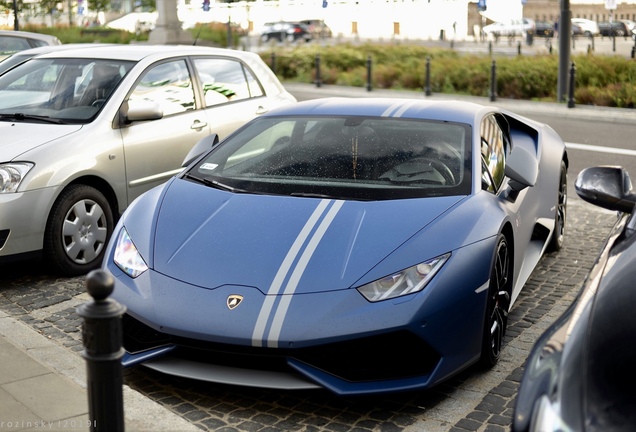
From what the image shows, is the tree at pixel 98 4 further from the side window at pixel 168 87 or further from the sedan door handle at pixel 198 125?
the sedan door handle at pixel 198 125

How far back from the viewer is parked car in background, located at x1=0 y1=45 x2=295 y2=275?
21.0ft

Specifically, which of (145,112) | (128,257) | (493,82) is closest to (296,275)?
(128,257)

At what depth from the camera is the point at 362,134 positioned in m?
5.70

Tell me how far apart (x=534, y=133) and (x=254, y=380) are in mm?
3791

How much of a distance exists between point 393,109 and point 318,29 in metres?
54.8

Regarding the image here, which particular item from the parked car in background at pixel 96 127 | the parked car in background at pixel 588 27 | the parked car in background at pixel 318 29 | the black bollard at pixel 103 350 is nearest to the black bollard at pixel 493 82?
the parked car in background at pixel 96 127

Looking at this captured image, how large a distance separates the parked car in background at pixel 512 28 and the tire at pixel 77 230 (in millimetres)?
54170

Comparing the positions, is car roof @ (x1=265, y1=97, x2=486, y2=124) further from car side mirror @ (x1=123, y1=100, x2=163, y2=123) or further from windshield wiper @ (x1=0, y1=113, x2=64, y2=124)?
windshield wiper @ (x1=0, y1=113, x2=64, y2=124)

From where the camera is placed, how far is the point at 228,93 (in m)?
8.48

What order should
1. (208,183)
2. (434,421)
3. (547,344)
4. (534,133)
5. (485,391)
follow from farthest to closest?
(534,133) < (208,183) < (485,391) < (434,421) < (547,344)

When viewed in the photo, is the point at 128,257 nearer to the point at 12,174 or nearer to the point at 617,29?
the point at 12,174

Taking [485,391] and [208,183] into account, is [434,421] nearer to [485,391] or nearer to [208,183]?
[485,391]

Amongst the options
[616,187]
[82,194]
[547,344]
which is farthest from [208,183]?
[547,344]

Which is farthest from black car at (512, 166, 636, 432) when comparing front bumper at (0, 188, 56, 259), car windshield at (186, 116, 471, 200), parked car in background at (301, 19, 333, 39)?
parked car in background at (301, 19, 333, 39)
